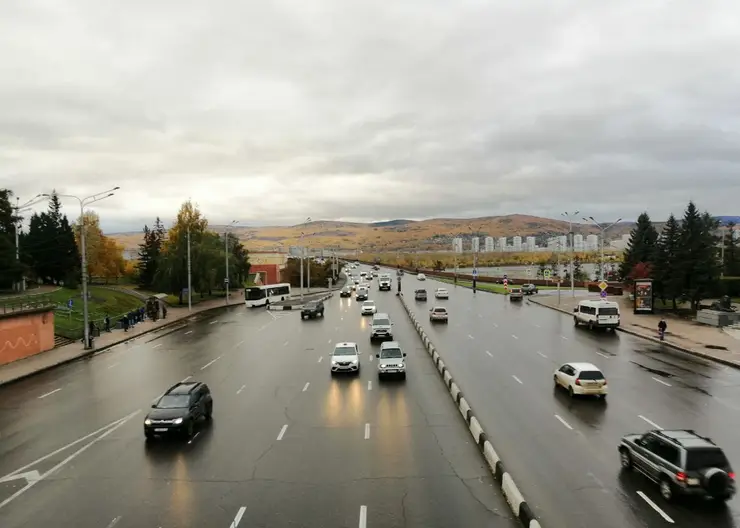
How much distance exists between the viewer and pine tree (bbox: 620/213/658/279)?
68.7 m

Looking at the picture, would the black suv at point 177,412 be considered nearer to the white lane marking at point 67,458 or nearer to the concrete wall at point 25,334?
the white lane marking at point 67,458

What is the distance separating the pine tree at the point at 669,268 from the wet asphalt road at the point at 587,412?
49.6 feet

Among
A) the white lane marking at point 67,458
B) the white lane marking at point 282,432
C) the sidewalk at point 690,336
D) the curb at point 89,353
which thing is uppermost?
the white lane marking at point 282,432

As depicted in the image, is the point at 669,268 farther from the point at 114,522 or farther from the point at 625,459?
the point at 114,522

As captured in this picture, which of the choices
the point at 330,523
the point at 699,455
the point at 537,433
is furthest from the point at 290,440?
the point at 699,455

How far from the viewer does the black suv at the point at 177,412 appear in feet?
53.4

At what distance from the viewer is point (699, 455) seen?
11.7 metres

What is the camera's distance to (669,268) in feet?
169

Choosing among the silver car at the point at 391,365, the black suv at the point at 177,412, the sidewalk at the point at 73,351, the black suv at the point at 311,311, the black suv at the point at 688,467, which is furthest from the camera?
the black suv at the point at 311,311

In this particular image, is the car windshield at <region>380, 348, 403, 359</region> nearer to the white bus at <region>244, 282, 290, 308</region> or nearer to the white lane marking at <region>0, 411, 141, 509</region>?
the white lane marking at <region>0, 411, 141, 509</region>

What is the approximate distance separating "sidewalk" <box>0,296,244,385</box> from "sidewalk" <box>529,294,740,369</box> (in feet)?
115

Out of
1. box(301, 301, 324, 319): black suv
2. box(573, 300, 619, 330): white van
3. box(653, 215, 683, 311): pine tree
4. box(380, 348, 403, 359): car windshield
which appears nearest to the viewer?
box(380, 348, 403, 359): car windshield

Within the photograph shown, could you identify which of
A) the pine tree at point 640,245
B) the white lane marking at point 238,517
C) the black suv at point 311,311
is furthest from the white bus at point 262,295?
the white lane marking at point 238,517

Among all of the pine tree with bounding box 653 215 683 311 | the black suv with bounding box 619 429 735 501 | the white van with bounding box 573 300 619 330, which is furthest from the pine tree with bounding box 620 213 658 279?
the black suv with bounding box 619 429 735 501
